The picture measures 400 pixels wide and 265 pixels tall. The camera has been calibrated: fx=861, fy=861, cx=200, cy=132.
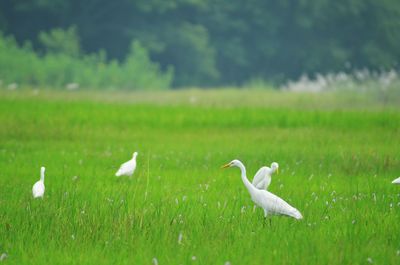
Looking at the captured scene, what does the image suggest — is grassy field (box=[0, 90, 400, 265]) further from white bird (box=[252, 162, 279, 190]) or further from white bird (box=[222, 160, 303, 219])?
white bird (box=[252, 162, 279, 190])

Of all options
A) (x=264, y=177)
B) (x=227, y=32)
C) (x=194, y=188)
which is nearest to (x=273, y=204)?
(x=264, y=177)

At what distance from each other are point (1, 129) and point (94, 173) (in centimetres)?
871

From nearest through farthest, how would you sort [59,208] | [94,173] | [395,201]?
[59,208] < [395,201] < [94,173]

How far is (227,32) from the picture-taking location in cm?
7362

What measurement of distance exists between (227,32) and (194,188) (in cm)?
6305

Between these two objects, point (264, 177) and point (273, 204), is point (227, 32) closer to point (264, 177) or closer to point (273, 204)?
point (264, 177)

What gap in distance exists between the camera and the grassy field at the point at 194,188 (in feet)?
24.2

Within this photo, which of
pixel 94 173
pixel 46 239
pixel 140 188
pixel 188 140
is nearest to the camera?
pixel 46 239

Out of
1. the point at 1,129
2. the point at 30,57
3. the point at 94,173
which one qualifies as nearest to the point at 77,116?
the point at 1,129

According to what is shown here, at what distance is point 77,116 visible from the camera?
24.0 meters

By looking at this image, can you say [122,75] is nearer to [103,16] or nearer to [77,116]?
[103,16]

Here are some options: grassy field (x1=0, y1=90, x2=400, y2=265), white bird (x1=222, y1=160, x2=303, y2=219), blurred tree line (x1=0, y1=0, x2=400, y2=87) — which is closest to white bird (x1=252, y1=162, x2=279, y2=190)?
grassy field (x1=0, y1=90, x2=400, y2=265)

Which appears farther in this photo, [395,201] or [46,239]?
[395,201]

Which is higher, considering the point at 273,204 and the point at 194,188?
the point at 273,204
